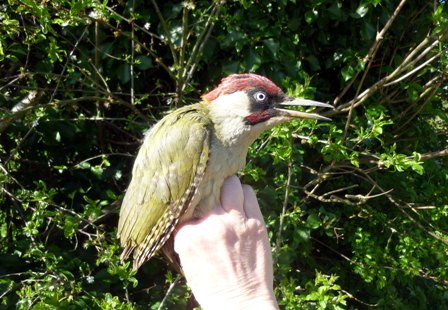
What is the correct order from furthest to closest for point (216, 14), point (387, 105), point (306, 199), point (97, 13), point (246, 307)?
1. point (387, 105)
2. point (306, 199)
3. point (216, 14)
4. point (97, 13)
5. point (246, 307)

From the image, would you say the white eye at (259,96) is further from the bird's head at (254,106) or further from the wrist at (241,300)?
the wrist at (241,300)

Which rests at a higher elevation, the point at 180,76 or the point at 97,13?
the point at 97,13

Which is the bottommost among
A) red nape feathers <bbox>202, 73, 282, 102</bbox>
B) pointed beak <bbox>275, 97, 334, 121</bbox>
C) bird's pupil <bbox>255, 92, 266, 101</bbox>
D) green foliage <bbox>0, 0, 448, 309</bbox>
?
green foliage <bbox>0, 0, 448, 309</bbox>

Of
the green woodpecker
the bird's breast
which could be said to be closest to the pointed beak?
the green woodpecker

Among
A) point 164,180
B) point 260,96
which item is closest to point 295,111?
point 260,96

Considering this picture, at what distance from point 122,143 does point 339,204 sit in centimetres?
155

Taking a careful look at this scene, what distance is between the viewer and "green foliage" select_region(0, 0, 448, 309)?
3.01 m

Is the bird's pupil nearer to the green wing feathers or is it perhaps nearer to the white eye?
the white eye

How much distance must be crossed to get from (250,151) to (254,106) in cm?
70

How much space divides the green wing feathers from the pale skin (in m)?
0.16

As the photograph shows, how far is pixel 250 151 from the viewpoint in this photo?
9.97 ft

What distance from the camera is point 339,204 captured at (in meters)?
3.89

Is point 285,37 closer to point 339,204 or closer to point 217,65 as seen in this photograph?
point 217,65

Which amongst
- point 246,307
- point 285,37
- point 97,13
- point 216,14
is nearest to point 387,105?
point 285,37
